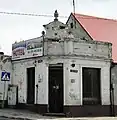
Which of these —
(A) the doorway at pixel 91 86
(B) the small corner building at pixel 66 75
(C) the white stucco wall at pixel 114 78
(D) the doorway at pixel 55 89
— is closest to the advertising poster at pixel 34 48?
(B) the small corner building at pixel 66 75

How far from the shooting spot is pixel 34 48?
2594 centimetres

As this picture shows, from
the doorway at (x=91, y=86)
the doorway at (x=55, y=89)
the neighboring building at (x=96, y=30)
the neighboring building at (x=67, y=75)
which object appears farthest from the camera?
the neighboring building at (x=96, y=30)

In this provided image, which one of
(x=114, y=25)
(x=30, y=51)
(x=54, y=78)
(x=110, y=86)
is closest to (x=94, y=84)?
(x=110, y=86)

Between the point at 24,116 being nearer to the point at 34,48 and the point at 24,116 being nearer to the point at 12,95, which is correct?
the point at 12,95

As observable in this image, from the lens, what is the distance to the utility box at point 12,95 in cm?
2766

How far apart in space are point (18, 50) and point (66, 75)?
517 cm

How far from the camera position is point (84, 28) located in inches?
1142

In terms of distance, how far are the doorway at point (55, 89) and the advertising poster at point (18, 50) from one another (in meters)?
3.16

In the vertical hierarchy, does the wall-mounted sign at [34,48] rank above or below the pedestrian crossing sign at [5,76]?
above

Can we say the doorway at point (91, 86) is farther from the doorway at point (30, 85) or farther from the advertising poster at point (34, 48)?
the doorway at point (30, 85)

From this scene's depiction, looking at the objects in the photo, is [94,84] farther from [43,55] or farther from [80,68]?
[43,55]

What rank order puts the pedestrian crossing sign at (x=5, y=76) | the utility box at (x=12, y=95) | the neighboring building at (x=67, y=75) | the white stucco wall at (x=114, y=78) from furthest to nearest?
the utility box at (x=12, y=95)
the pedestrian crossing sign at (x=5, y=76)
the white stucco wall at (x=114, y=78)
the neighboring building at (x=67, y=75)

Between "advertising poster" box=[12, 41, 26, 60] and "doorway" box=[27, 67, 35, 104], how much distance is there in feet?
4.31

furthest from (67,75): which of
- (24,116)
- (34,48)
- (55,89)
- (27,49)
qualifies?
(27,49)
